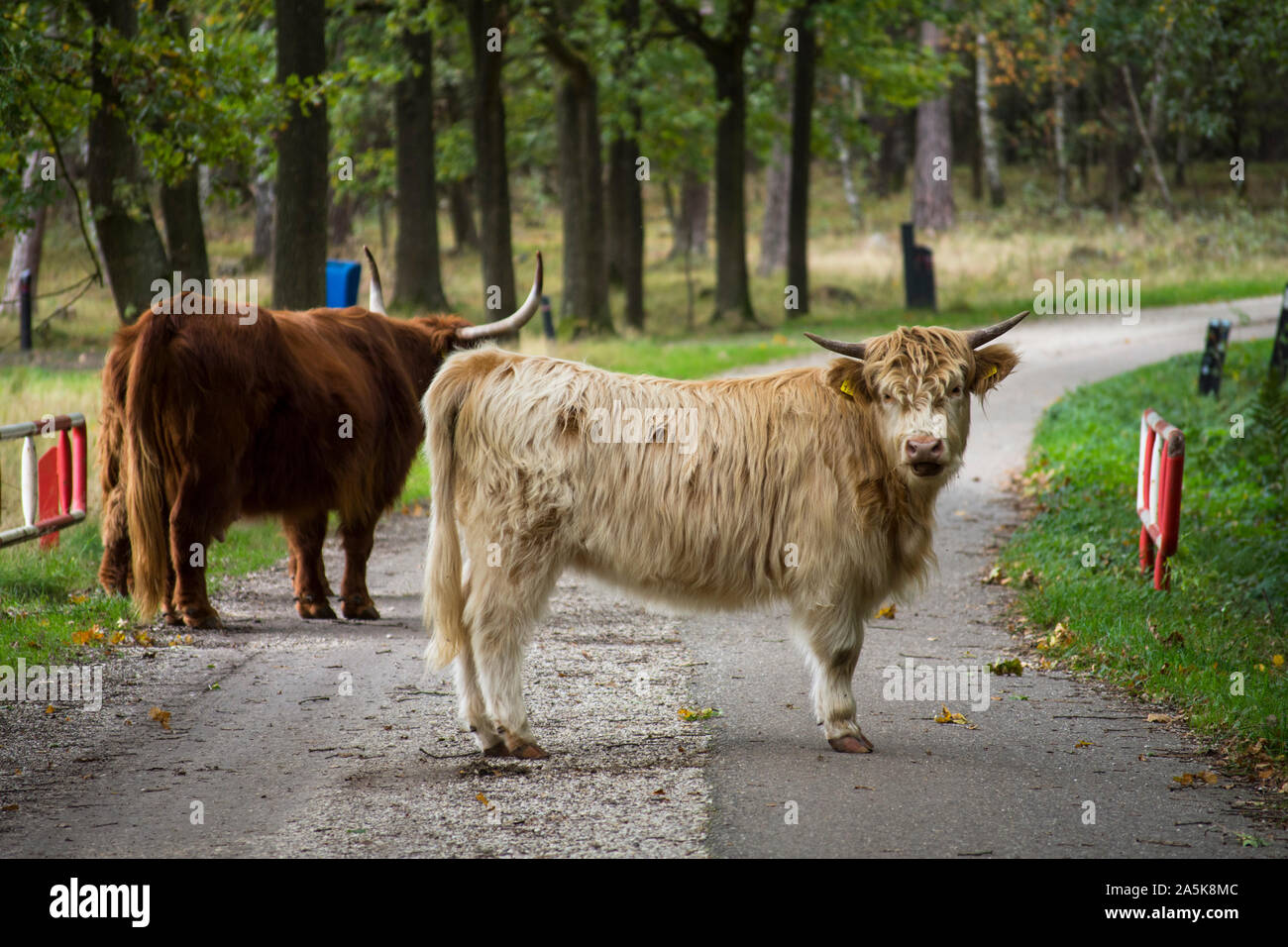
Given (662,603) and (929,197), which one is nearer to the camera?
(662,603)

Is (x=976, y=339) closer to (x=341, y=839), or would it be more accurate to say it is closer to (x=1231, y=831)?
(x=1231, y=831)

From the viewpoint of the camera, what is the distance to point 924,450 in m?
4.73

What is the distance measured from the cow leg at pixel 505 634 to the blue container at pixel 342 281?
9619 mm

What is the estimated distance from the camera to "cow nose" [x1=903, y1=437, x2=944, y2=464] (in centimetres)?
473

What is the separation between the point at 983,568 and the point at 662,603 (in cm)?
401

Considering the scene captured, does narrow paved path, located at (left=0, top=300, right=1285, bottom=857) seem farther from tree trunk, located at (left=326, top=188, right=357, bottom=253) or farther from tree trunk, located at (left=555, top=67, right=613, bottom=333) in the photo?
tree trunk, located at (left=326, top=188, right=357, bottom=253)

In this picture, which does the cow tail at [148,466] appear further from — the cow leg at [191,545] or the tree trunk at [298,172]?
the tree trunk at [298,172]

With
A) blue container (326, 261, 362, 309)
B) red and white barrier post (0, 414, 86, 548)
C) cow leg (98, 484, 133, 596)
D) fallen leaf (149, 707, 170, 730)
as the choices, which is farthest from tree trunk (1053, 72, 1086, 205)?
fallen leaf (149, 707, 170, 730)

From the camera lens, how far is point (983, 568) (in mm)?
8656

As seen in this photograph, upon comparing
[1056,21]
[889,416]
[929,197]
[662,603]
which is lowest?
[662,603]

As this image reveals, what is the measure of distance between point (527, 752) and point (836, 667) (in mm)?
1197

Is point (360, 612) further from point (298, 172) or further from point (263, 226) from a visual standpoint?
point (263, 226)

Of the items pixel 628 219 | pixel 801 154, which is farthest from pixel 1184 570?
pixel 628 219

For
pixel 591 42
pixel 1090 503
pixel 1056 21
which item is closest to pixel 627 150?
pixel 591 42
